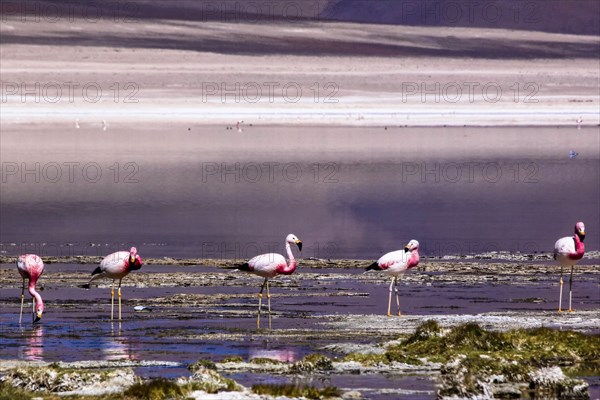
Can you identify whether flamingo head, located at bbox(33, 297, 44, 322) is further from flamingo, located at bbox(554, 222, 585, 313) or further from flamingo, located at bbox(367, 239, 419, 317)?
flamingo, located at bbox(554, 222, 585, 313)

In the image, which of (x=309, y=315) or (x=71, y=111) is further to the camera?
(x=71, y=111)

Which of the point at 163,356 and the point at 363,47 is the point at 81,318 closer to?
the point at 163,356

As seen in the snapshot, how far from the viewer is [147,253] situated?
2409 centimetres

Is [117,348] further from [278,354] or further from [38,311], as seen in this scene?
[38,311]

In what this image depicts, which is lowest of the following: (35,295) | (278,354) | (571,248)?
(278,354)

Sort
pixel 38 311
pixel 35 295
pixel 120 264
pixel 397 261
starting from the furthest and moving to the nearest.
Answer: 1. pixel 397 261
2. pixel 120 264
3. pixel 35 295
4. pixel 38 311

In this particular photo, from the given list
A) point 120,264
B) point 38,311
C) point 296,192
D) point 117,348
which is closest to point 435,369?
point 117,348

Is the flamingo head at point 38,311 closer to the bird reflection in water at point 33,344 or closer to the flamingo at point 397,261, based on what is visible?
the bird reflection in water at point 33,344

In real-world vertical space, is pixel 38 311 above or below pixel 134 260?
below

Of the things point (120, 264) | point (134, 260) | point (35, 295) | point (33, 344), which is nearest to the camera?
point (33, 344)

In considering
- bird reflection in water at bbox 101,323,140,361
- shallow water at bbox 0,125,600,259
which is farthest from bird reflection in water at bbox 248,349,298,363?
shallow water at bbox 0,125,600,259

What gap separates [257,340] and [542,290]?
547 cm

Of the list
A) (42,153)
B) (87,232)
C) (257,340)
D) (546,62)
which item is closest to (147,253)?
(87,232)

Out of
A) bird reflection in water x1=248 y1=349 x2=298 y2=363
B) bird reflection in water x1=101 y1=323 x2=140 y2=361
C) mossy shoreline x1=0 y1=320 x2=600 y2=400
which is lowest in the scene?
bird reflection in water x1=248 y1=349 x2=298 y2=363
